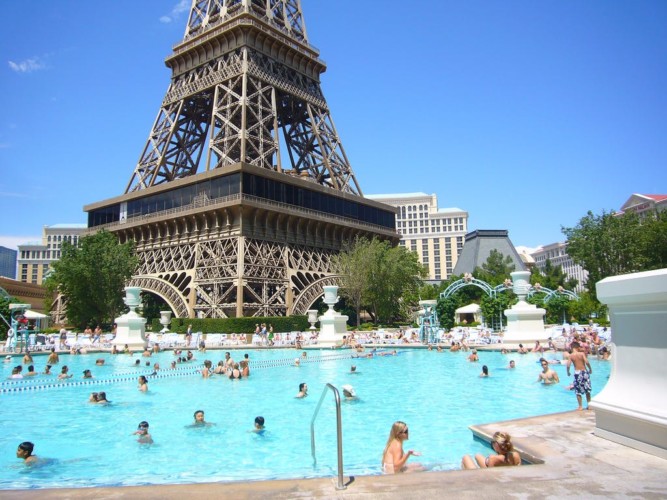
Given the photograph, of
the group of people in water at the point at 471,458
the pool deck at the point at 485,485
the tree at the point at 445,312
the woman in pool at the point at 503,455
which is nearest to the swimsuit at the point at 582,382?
the group of people in water at the point at 471,458

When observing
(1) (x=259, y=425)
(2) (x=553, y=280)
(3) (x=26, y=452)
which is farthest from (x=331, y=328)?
(2) (x=553, y=280)

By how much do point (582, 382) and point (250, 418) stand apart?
7.40m

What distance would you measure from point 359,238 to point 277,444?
42.1m

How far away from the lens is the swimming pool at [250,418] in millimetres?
8314

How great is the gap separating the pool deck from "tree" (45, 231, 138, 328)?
40503 mm

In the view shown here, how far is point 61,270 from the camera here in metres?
42.1

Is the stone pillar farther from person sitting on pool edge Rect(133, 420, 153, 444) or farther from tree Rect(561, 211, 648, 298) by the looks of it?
tree Rect(561, 211, 648, 298)

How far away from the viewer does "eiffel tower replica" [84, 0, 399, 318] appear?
42188mm

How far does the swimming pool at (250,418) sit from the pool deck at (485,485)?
2042 mm

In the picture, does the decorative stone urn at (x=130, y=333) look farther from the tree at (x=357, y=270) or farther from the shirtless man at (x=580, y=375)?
the shirtless man at (x=580, y=375)

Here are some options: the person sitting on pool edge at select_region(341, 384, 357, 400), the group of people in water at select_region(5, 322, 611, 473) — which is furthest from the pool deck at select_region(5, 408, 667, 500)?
the person sitting on pool edge at select_region(341, 384, 357, 400)

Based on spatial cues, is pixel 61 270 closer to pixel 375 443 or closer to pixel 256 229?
pixel 256 229

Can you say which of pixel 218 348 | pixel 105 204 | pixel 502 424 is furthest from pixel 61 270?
pixel 502 424

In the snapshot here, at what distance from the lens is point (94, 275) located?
41969 millimetres
